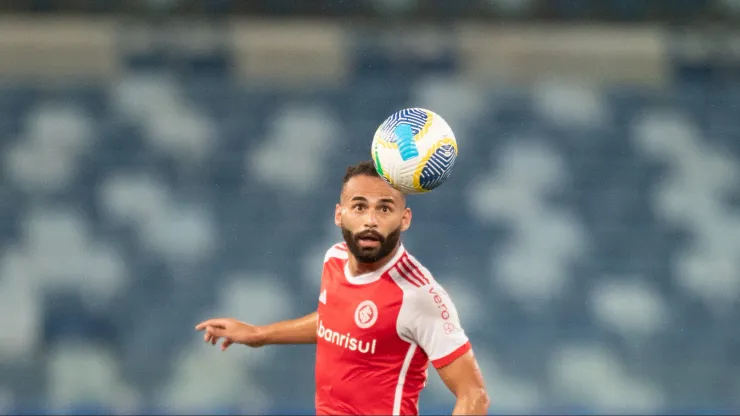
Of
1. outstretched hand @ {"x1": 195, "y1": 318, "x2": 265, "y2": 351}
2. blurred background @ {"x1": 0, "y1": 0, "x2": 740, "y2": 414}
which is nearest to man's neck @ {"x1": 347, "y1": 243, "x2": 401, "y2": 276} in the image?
outstretched hand @ {"x1": 195, "y1": 318, "x2": 265, "y2": 351}

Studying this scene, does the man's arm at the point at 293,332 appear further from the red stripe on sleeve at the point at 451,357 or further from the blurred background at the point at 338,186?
the blurred background at the point at 338,186

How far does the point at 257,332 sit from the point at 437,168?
1.28 metres

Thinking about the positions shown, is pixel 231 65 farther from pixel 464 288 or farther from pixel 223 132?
pixel 464 288

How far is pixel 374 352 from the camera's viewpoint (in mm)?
3863

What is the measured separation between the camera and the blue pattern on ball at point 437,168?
3.64 m

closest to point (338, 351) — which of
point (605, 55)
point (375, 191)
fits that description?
point (375, 191)

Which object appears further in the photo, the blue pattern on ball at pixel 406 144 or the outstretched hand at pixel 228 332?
the outstretched hand at pixel 228 332

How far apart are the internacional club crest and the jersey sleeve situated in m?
0.15

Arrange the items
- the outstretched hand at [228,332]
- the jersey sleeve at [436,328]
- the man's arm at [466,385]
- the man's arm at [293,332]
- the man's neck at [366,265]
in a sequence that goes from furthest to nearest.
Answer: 1. the man's arm at [293,332]
2. the outstretched hand at [228,332]
3. the man's neck at [366,265]
4. the jersey sleeve at [436,328]
5. the man's arm at [466,385]

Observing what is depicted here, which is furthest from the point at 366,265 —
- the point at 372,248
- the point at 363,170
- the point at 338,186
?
the point at 338,186

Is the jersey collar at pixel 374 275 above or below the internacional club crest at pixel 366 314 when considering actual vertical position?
above

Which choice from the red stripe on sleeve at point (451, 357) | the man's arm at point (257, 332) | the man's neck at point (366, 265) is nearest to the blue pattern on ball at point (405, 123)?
the man's neck at point (366, 265)

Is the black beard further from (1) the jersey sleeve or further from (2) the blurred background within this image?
(2) the blurred background

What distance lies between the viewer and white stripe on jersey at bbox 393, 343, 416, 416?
387 centimetres
